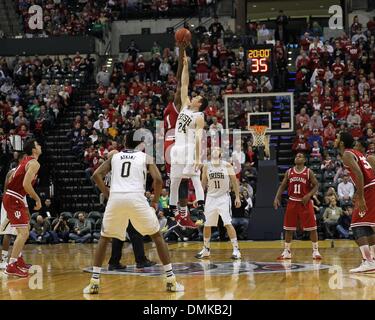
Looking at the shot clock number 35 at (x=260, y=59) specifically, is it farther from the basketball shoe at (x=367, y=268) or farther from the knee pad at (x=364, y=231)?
the basketball shoe at (x=367, y=268)

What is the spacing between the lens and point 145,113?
915 inches

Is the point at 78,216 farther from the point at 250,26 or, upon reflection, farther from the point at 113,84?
the point at 250,26

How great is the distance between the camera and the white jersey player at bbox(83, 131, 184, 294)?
28.2ft

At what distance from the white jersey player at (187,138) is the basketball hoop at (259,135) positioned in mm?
9020

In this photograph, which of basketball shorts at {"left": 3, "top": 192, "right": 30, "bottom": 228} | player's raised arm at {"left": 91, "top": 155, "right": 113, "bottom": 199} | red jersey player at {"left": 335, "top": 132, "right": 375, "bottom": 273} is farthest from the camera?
basketball shorts at {"left": 3, "top": 192, "right": 30, "bottom": 228}

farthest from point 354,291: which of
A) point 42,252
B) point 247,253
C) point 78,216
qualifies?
point 78,216

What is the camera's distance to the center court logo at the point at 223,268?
10.9m

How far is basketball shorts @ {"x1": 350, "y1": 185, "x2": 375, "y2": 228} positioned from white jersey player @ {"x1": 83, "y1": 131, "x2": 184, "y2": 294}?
297cm

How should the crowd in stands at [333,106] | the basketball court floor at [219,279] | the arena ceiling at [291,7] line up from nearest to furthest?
the basketball court floor at [219,279] < the crowd in stands at [333,106] < the arena ceiling at [291,7]

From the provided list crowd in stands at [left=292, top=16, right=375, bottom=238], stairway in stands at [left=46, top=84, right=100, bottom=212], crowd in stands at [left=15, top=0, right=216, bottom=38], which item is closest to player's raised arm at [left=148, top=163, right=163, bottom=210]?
crowd in stands at [left=292, top=16, right=375, bottom=238]

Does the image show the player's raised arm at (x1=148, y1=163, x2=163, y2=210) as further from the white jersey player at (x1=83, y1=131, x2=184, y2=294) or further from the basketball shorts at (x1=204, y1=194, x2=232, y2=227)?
the basketball shorts at (x1=204, y1=194, x2=232, y2=227)

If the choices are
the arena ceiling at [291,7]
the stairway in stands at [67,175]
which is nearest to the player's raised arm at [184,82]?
the stairway in stands at [67,175]

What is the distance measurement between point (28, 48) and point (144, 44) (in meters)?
4.52
